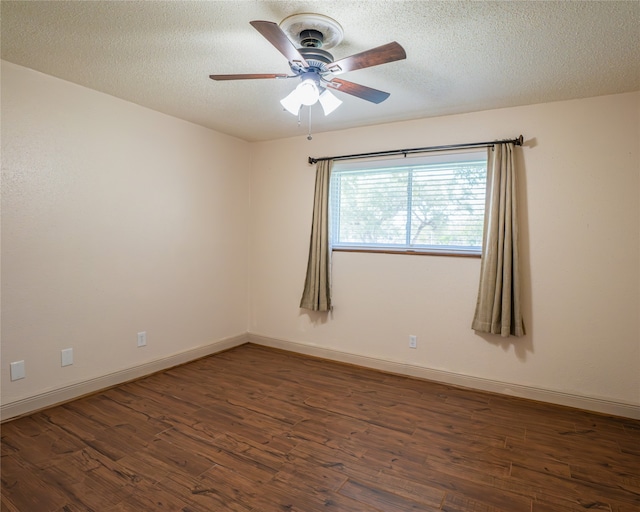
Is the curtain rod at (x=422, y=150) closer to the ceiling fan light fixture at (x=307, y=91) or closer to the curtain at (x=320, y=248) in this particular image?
the curtain at (x=320, y=248)

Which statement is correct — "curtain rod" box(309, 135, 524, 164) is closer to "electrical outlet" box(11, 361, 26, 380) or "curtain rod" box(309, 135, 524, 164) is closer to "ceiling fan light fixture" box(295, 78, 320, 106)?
"ceiling fan light fixture" box(295, 78, 320, 106)

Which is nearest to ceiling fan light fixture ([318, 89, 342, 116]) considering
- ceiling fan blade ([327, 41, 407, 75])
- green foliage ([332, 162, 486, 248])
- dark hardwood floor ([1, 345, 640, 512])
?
ceiling fan blade ([327, 41, 407, 75])

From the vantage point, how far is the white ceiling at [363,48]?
1815mm

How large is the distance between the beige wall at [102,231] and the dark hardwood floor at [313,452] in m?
0.47

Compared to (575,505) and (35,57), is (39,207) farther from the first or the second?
(575,505)

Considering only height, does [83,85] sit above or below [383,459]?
above

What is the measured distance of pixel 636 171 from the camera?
8.83 feet

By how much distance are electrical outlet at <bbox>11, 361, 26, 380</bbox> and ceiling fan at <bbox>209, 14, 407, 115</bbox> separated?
240 centimetres

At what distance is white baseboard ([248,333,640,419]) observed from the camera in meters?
2.80

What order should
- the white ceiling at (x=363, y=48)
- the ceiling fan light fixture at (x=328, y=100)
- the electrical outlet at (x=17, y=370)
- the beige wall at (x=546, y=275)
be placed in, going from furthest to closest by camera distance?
1. the beige wall at (x=546, y=275)
2. the electrical outlet at (x=17, y=370)
3. the ceiling fan light fixture at (x=328, y=100)
4. the white ceiling at (x=363, y=48)

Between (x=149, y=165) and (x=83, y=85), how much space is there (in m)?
0.78

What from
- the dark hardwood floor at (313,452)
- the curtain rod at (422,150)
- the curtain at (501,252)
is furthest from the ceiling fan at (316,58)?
the dark hardwood floor at (313,452)

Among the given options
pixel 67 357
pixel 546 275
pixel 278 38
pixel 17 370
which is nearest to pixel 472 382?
pixel 546 275

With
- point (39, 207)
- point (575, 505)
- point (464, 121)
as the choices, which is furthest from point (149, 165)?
point (575, 505)
